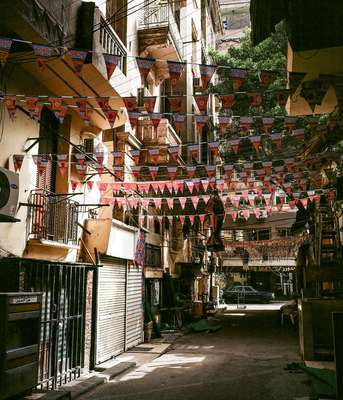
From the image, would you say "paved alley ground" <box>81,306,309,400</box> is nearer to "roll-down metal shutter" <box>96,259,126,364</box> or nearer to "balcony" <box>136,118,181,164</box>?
"roll-down metal shutter" <box>96,259,126,364</box>

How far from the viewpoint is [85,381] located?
10570 mm

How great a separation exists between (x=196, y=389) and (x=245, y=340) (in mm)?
9275

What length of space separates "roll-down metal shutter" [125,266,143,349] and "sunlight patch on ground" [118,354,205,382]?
188 centimetres

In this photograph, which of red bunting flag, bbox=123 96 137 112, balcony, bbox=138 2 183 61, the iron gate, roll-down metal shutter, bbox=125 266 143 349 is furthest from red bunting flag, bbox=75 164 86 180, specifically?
balcony, bbox=138 2 183 61

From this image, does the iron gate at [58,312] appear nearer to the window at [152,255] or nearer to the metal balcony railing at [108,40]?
the metal balcony railing at [108,40]

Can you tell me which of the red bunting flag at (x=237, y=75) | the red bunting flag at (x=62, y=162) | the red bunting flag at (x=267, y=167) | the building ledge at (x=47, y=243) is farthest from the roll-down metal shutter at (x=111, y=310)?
the red bunting flag at (x=237, y=75)

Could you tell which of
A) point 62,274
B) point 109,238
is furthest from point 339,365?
point 109,238

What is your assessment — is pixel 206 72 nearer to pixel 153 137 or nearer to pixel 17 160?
pixel 17 160

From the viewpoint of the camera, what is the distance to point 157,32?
18328 millimetres

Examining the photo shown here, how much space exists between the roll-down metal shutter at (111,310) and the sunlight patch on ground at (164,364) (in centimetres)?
132

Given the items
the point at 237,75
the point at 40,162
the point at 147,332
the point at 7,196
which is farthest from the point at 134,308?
the point at 237,75

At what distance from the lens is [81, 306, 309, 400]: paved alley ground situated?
969 cm

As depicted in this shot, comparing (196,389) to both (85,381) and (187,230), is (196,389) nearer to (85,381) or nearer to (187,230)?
(85,381)

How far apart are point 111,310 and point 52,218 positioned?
15.3 feet
